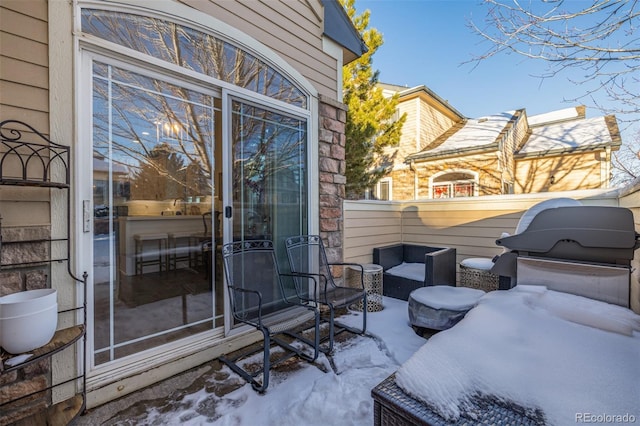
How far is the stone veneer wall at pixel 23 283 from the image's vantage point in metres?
1.59

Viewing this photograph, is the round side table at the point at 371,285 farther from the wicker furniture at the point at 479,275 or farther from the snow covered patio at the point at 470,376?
the wicker furniture at the point at 479,275

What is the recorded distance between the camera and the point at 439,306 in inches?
102

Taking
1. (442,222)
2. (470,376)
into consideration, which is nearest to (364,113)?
(442,222)

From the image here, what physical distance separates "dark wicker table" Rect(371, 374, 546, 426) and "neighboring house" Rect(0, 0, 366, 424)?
1804 mm

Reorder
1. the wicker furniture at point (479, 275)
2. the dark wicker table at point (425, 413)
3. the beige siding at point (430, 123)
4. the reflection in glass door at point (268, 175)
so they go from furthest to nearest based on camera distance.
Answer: the beige siding at point (430, 123) → the wicker furniture at point (479, 275) → the reflection in glass door at point (268, 175) → the dark wicker table at point (425, 413)

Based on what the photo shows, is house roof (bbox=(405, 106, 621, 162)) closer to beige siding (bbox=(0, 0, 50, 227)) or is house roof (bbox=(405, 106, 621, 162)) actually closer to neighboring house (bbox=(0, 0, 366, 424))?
neighboring house (bbox=(0, 0, 366, 424))

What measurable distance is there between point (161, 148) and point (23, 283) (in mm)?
1360

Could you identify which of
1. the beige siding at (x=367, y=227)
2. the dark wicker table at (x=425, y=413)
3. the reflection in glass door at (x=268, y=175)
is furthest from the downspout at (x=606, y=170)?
the dark wicker table at (x=425, y=413)

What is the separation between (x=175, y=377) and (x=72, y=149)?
1767mm

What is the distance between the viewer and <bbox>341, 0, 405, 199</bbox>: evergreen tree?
6512 millimetres

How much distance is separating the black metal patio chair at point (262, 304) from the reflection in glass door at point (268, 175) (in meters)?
0.12

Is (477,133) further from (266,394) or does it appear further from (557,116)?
(266,394)

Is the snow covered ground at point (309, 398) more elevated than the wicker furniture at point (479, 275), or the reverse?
the wicker furniture at point (479, 275)

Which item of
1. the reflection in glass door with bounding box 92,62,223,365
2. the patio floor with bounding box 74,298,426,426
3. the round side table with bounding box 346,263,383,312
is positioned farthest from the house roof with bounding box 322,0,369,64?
the patio floor with bounding box 74,298,426,426
